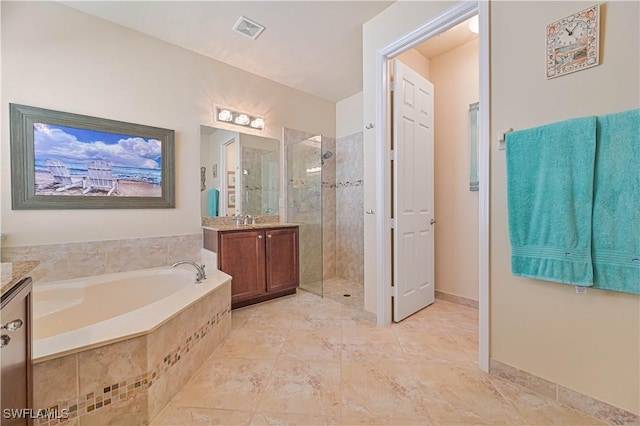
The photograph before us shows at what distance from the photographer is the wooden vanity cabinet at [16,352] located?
0.82 metres

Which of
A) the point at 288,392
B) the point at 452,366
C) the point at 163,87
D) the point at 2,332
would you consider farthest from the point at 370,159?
the point at 2,332

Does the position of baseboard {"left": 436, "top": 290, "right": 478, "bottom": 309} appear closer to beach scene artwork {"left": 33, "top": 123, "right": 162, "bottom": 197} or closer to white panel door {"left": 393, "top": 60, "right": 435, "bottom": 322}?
white panel door {"left": 393, "top": 60, "right": 435, "bottom": 322}

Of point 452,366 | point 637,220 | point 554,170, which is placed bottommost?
point 452,366

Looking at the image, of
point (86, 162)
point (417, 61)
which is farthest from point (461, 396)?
point (86, 162)

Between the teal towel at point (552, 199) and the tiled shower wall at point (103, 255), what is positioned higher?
the teal towel at point (552, 199)

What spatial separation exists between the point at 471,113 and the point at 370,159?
120 centimetres

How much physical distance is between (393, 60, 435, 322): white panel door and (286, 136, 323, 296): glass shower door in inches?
47.3

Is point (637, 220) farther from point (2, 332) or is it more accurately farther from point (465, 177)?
point (2, 332)

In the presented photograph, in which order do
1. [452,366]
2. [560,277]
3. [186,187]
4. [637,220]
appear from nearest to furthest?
[637,220], [560,277], [452,366], [186,187]

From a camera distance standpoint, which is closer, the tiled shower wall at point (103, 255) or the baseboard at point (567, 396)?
the baseboard at point (567, 396)

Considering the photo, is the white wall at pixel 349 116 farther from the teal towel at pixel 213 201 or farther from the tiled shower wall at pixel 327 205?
the teal towel at pixel 213 201

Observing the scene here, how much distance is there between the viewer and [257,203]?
3.23m

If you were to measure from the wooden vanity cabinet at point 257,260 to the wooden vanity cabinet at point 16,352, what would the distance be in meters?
1.52

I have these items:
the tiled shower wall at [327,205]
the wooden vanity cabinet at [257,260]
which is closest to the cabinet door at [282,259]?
the wooden vanity cabinet at [257,260]
